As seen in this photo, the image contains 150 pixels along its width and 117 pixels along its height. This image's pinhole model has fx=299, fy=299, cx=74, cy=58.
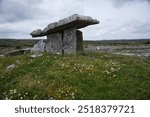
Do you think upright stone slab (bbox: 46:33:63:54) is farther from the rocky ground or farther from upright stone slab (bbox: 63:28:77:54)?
the rocky ground

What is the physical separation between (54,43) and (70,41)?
234cm

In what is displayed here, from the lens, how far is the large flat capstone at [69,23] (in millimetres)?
25391

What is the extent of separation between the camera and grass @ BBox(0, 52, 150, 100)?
14.5 metres

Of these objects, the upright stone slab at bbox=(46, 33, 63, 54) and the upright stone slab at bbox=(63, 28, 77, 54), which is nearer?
the upright stone slab at bbox=(63, 28, 77, 54)

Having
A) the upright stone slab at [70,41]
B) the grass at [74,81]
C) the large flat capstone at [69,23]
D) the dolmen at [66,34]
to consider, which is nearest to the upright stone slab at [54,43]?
the dolmen at [66,34]

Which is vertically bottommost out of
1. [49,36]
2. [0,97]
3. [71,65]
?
[0,97]

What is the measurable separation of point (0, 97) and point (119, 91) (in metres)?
6.10

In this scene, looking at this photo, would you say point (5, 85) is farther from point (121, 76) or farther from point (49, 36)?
point (49, 36)

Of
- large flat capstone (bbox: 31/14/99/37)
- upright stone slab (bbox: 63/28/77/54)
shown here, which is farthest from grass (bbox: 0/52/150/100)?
upright stone slab (bbox: 63/28/77/54)

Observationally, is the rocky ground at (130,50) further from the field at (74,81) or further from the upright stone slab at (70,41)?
the field at (74,81)

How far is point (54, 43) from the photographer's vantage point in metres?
28.9

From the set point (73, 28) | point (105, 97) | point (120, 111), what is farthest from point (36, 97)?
point (73, 28)

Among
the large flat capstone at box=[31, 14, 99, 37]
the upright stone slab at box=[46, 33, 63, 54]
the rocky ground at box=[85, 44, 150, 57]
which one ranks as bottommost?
the rocky ground at box=[85, 44, 150, 57]

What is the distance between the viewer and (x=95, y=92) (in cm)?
1464
